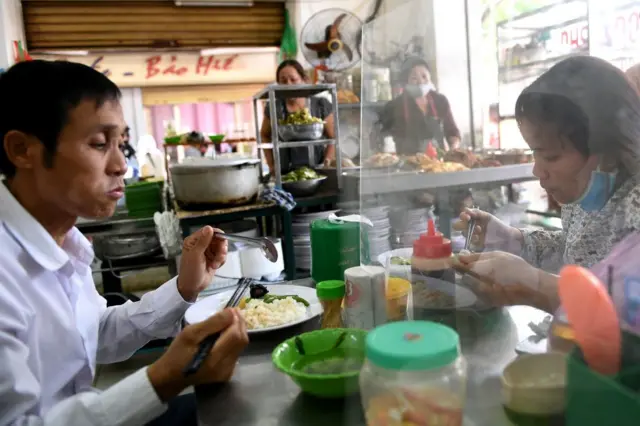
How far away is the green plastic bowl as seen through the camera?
2.44ft

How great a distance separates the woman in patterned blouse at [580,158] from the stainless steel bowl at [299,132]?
1881 mm

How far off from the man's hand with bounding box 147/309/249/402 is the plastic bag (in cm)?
53

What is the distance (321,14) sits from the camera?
3.30m

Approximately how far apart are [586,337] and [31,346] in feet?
2.90

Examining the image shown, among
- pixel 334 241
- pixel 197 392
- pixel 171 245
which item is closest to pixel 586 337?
pixel 197 392

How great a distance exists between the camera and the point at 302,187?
279 centimetres

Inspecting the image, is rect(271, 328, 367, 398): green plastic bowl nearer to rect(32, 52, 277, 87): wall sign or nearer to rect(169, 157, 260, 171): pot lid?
rect(169, 157, 260, 171): pot lid

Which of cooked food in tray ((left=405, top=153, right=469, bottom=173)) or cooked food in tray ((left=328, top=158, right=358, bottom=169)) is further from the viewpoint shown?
cooked food in tray ((left=328, top=158, right=358, bottom=169))

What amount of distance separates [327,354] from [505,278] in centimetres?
34

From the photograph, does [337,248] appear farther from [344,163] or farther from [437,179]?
[344,163]

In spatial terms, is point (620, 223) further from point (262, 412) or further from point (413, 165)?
point (262, 412)

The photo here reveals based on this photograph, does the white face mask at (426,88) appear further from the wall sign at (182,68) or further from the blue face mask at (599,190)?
the wall sign at (182,68)

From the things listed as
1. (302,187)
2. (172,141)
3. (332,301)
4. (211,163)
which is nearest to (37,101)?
(332,301)

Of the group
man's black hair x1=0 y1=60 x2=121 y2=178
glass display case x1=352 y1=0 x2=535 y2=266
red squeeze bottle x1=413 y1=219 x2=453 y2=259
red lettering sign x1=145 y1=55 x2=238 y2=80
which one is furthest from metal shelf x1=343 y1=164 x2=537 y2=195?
red lettering sign x1=145 y1=55 x2=238 y2=80
